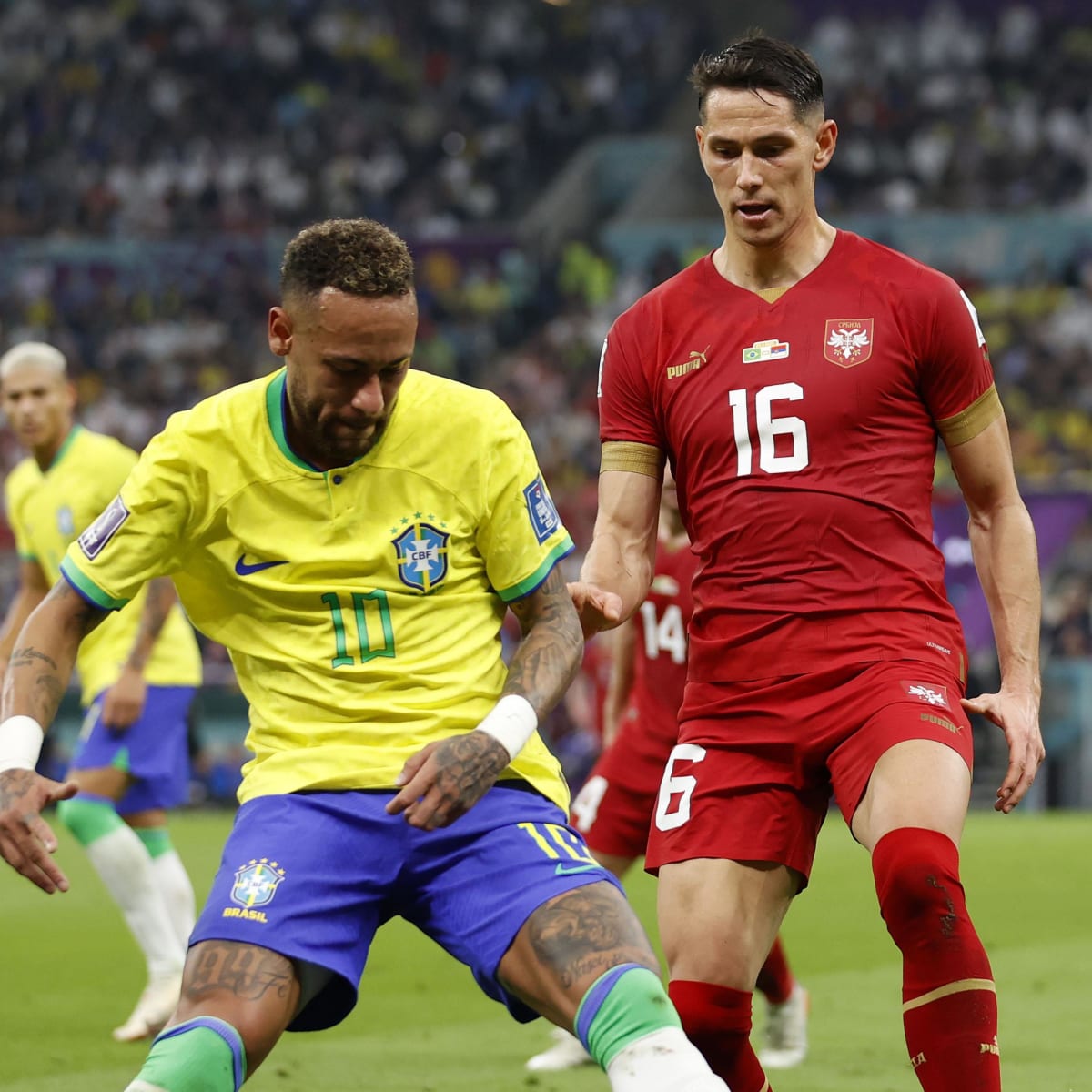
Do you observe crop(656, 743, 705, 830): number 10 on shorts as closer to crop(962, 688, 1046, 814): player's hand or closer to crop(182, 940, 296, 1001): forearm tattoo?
crop(962, 688, 1046, 814): player's hand

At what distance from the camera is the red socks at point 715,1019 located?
14.0 ft

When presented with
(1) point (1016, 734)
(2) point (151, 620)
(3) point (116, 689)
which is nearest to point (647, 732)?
(2) point (151, 620)

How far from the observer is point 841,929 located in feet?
34.9

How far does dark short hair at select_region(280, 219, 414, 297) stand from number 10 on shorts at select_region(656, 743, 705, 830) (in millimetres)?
1278

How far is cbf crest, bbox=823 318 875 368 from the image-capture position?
14.7 ft

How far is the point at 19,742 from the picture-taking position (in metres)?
3.95

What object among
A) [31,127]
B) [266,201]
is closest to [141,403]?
[266,201]

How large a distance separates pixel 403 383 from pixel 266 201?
24.2 meters

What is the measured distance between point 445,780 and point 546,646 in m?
0.50

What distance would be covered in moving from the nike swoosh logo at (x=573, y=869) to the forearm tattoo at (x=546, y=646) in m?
0.32

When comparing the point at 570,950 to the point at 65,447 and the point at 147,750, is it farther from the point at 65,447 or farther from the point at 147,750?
the point at 65,447

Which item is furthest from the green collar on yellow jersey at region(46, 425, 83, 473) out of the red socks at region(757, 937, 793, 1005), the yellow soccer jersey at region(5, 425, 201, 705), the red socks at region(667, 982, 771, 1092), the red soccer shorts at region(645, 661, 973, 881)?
the red socks at region(667, 982, 771, 1092)

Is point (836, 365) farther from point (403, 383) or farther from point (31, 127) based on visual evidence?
point (31, 127)

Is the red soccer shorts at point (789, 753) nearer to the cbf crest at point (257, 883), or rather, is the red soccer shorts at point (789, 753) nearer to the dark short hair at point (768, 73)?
the cbf crest at point (257, 883)
